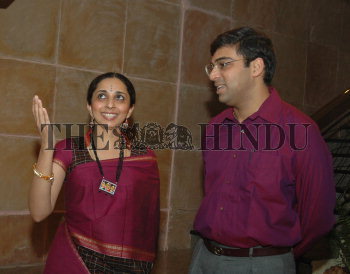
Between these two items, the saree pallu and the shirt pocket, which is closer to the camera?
the shirt pocket

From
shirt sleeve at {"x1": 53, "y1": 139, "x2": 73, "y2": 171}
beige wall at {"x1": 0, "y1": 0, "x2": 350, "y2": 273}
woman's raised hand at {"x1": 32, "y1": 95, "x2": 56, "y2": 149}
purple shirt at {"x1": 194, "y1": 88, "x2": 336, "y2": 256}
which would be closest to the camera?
woman's raised hand at {"x1": 32, "y1": 95, "x2": 56, "y2": 149}

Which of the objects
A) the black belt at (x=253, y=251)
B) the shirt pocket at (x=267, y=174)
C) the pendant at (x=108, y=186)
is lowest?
the black belt at (x=253, y=251)

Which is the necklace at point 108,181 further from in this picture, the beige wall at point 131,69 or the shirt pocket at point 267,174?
the beige wall at point 131,69

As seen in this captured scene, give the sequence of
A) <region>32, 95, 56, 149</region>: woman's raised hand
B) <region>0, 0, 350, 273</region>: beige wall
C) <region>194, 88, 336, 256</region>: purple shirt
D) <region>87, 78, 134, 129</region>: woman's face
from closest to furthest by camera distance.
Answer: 1. <region>32, 95, 56, 149</region>: woman's raised hand
2. <region>194, 88, 336, 256</region>: purple shirt
3. <region>87, 78, 134, 129</region>: woman's face
4. <region>0, 0, 350, 273</region>: beige wall

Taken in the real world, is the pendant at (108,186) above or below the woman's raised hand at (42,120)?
below

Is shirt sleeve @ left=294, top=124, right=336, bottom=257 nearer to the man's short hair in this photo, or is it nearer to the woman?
the man's short hair

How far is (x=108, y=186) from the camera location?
2.12m

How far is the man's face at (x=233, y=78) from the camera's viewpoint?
2.13 m

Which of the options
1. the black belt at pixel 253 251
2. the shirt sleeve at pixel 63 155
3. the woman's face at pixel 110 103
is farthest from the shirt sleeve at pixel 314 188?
the shirt sleeve at pixel 63 155

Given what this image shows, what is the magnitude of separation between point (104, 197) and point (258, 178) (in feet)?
2.25

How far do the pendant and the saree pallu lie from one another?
2 cm

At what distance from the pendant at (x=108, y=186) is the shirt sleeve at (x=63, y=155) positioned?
17 cm

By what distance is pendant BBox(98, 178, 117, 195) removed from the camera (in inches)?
83.0

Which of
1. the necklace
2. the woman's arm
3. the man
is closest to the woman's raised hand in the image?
the woman's arm
